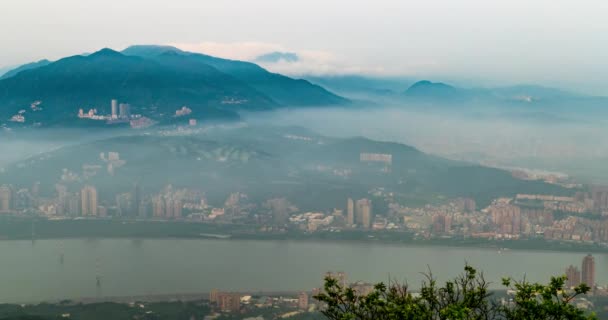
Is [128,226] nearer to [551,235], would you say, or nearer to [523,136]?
[551,235]

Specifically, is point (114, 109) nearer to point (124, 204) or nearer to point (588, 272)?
point (124, 204)

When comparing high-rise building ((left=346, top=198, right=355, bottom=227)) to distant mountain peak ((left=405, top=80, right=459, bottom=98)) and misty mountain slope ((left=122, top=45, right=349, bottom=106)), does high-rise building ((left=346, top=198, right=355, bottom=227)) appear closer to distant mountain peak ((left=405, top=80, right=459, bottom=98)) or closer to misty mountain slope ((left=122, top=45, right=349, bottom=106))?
misty mountain slope ((left=122, top=45, right=349, bottom=106))

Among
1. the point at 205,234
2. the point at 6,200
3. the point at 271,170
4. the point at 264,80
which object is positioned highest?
the point at 264,80

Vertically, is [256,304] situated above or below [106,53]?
below

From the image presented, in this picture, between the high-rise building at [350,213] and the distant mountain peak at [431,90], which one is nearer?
the high-rise building at [350,213]

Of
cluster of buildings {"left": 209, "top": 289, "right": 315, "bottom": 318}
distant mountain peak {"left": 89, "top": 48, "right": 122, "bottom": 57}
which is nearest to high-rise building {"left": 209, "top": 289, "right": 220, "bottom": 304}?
cluster of buildings {"left": 209, "top": 289, "right": 315, "bottom": 318}

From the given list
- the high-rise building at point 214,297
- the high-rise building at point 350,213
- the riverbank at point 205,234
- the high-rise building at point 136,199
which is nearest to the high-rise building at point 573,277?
the riverbank at point 205,234

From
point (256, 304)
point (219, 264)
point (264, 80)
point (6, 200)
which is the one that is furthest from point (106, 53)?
point (256, 304)

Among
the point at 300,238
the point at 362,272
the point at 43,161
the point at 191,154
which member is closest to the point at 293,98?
the point at 191,154

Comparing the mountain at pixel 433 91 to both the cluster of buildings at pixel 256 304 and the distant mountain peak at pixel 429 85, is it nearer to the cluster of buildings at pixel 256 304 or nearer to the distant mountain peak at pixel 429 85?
the distant mountain peak at pixel 429 85
